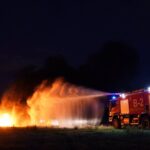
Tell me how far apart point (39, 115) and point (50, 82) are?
14856mm

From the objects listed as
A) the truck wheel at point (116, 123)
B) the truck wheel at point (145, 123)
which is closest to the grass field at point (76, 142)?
the truck wheel at point (145, 123)

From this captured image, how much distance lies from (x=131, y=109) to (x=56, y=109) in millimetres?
20222

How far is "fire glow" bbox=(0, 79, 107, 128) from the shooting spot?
53.3 metres

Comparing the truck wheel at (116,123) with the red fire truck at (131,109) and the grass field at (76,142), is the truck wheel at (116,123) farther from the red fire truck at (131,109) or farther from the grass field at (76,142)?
the grass field at (76,142)

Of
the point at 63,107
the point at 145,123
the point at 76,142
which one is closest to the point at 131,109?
the point at 145,123

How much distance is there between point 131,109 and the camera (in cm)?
3900

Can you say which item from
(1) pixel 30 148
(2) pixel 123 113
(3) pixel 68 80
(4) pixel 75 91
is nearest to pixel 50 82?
(3) pixel 68 80

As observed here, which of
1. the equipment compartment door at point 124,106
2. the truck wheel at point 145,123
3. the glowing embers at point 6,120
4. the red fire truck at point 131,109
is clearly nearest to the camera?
the truck wheel at point 145,123

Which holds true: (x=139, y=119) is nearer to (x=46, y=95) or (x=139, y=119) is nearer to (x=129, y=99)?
(x=129, y=99)

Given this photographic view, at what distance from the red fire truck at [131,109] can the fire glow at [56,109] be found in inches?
122

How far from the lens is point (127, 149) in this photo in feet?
58.9

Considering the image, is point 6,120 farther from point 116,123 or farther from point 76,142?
point 76,142

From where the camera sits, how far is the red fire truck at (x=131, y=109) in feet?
119

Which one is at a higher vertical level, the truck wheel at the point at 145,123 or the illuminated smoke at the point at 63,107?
the illuminated smoke at the point at 63,107
